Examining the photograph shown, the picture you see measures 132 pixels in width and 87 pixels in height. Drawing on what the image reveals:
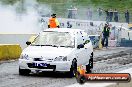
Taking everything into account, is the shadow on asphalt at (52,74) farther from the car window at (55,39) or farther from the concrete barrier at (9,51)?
the concrete barrier at (9,51)

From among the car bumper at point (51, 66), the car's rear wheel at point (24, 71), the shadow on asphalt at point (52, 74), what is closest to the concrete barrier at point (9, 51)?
the shadow on asphalt at point (52, 74)

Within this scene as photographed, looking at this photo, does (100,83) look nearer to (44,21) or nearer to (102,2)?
(44,21)

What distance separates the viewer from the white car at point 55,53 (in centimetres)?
1499

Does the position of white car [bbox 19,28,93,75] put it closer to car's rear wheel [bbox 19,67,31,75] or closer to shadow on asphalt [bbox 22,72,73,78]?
car's rear wheel [bbox 19,67,31,75]

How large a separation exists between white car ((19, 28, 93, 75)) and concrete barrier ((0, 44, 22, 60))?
16.7ft

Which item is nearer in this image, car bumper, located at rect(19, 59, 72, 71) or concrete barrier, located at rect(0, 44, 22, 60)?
car bumper, located at rect(19, 59, 72, 71)

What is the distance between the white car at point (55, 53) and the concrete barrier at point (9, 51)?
509 centimetres

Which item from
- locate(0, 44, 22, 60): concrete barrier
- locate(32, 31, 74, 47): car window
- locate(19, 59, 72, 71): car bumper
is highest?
locate(32, 31, 74, 47): car window

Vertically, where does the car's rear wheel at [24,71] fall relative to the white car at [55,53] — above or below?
below

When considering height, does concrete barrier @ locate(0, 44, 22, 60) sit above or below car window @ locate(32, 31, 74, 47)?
below

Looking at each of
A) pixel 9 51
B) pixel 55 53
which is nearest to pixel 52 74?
pixel 55 53

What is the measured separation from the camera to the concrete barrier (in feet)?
70.2

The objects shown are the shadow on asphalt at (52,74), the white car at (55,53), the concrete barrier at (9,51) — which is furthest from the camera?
the concrete barrier at (9,51)

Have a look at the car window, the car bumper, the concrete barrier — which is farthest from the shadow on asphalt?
the concrete barrier
